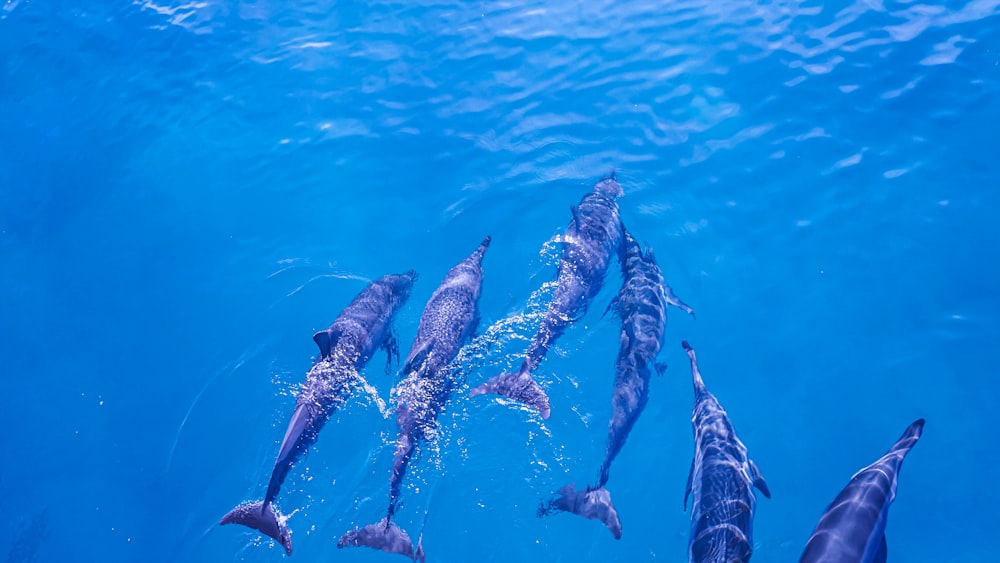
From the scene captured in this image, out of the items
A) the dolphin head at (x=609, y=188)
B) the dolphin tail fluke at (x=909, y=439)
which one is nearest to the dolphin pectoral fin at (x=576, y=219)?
the dolphin head at (x=609, y=188)

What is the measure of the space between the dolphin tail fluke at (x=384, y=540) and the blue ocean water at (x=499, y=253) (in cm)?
20

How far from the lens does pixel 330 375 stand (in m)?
7.96

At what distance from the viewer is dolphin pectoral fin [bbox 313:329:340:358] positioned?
7.68 metres

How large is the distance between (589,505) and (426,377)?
2.57m

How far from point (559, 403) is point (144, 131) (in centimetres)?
1213

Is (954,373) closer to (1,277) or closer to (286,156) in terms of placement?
(286,156)

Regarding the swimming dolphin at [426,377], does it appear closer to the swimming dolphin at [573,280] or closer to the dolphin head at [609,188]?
the swimming dolphin at [573,280]

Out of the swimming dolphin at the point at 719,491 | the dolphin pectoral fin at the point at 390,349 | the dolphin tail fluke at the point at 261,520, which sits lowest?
the dolphin tail fluke at the point at 261,520

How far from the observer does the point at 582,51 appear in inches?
557

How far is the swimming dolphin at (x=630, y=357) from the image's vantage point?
7.14 m

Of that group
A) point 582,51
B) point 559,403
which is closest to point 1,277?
point 559,403

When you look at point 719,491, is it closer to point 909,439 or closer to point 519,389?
point 909,439

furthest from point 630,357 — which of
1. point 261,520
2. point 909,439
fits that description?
point 261,520

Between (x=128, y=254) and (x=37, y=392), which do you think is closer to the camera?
(x=37, y=392)
